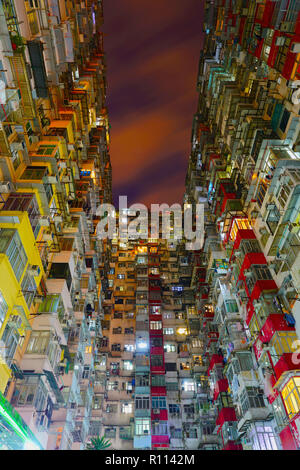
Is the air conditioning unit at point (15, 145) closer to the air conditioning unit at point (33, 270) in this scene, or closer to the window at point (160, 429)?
the air conditioning unit at point (33, 270)

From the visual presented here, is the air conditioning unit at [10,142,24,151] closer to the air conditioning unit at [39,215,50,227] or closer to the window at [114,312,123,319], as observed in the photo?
the air conditioning unit at [39,215,50,227]

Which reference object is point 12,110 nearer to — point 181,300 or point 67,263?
point 67,263

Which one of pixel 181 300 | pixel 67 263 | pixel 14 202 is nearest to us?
pixel 14 202

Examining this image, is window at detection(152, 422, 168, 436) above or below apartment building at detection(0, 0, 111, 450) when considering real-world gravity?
below

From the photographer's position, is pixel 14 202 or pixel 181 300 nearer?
pixel 14 202

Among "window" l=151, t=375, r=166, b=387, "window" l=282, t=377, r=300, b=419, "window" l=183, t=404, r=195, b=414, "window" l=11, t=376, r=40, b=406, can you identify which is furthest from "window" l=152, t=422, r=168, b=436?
"window" l=11, t=376, r=40, b=406
